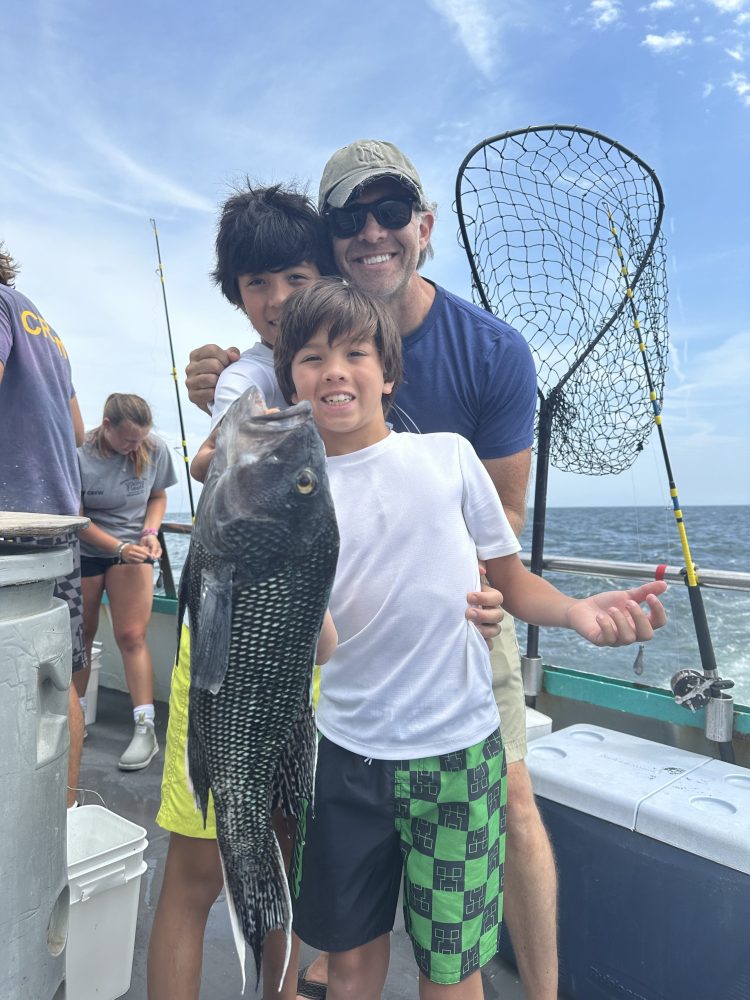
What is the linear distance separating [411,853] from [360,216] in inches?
74.2

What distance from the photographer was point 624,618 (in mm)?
1516

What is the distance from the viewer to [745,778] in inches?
97.0

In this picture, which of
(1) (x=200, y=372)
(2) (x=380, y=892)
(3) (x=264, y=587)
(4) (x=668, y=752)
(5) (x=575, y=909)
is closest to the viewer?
(3) (x=264, y=587)

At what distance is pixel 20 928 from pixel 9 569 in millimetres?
662

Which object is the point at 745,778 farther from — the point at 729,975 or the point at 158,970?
the point at 158,970

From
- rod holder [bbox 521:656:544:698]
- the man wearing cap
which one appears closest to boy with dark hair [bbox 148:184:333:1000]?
the man wearing cap

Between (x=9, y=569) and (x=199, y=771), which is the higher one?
(x=9, y=569)

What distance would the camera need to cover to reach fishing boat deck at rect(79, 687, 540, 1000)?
8.27ft

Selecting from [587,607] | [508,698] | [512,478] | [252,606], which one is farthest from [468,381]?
[252,606]

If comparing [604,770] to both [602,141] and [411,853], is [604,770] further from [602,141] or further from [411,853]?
[602,141]

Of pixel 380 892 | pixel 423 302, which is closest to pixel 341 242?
pixel 423 302

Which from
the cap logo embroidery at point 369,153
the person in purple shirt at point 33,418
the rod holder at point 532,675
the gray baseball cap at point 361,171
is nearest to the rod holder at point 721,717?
the rod holder at point 532,675

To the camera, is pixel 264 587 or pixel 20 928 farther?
pixel 20 928

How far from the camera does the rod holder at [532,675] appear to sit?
3.77 metres
